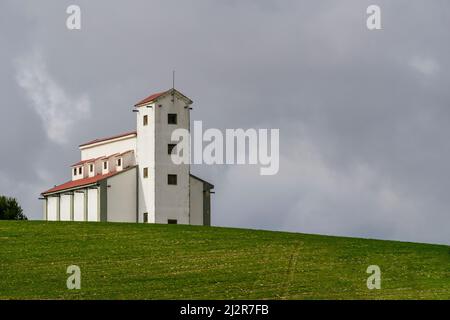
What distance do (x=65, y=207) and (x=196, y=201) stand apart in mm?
13103

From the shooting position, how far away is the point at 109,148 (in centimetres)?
11481

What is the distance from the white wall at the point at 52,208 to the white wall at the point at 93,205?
7225 millimetres

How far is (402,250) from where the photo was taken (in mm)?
75375

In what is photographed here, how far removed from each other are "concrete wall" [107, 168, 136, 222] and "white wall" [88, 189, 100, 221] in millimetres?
1184

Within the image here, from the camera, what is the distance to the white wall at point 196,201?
109000 mm

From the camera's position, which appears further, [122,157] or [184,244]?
[122,157]

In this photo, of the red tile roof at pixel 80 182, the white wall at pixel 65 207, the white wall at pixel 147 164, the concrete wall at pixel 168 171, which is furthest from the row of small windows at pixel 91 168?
the concrete wall at pixel 168 171

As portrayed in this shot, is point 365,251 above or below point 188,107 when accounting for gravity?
below

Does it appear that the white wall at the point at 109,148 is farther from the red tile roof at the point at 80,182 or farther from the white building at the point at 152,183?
the red tile roof at the point at 80,182

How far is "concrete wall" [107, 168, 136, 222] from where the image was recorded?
353ft
